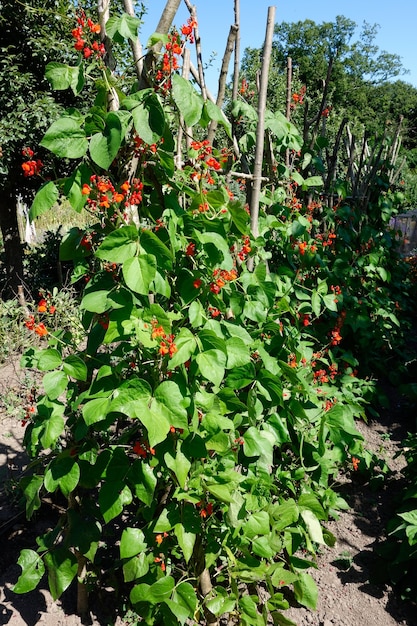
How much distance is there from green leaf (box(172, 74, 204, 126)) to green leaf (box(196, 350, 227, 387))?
63 centimetres

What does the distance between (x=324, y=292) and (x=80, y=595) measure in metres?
1.91

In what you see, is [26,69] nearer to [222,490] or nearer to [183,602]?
[222,490]

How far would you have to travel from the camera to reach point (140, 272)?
4.18 feet

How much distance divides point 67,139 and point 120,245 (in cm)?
30

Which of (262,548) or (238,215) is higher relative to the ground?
(238,215)

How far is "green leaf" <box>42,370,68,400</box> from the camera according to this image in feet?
4.67

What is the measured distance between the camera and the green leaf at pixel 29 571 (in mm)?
1699

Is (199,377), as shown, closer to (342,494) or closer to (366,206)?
(342,494)

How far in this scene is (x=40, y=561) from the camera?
1.75 m

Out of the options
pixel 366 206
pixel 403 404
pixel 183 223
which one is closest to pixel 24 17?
pixel 366 206

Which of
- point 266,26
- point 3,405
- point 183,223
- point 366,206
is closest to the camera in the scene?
point 183,223

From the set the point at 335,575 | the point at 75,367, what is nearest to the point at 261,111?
the point at 75,367

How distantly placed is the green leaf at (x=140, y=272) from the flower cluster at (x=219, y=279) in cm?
32

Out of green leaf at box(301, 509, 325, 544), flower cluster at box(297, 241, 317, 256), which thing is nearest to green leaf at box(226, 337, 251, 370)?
green leaf at box(301, 509, 325, 544)
